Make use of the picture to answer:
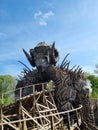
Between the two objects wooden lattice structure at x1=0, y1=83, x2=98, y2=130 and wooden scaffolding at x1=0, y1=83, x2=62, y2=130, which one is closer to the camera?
wooden lattice structure at x1=0, y1=83, x2=98, y2=130

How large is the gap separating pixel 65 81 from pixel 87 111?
8.46ft

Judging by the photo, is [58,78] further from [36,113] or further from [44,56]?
[36,113]

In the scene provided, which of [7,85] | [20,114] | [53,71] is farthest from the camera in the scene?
[7,85]

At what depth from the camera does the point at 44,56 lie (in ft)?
75.3

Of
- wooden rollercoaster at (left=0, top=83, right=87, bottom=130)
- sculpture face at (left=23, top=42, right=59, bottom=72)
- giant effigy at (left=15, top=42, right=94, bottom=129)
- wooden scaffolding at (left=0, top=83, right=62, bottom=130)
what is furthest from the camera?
sculpture face at (left=23, top=42, right=59, bottom=72)

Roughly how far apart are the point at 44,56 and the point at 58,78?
237 cm

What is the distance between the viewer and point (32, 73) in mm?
23344

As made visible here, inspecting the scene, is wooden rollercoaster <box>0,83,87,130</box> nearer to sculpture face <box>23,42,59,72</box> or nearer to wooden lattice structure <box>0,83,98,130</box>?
wooden lattice structure <box>0,83,98,130</box>

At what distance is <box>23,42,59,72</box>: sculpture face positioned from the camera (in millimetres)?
22859

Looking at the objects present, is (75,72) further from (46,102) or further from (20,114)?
(20,114)

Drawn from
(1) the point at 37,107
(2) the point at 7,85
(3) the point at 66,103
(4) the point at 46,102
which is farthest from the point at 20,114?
(2) the point at 7,85

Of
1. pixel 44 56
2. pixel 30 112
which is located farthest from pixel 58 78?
pixel 30 112

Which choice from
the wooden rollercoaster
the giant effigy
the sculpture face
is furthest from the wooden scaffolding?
the sculpture face

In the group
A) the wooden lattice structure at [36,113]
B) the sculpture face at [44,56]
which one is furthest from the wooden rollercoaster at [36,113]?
the sculpture face at [44,56]
